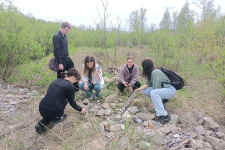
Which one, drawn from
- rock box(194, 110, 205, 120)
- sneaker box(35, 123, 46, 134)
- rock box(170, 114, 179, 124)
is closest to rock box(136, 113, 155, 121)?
rock box(170, 114, 179, 124)

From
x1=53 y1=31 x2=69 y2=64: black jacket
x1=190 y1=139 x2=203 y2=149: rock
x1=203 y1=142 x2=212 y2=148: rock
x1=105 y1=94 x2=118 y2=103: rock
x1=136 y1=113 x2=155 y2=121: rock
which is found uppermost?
x1=53 y1=31 x2=69 y2=64: black jacket

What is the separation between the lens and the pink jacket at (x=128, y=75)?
13.5 ft

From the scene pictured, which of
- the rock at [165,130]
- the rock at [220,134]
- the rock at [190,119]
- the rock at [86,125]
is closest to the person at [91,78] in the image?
the rock at [86,125]

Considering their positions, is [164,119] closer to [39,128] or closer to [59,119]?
[59,119]

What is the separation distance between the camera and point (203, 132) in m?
2.79

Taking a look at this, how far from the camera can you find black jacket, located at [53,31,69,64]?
3625 mm

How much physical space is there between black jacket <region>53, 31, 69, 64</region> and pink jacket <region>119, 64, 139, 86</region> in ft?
4.85

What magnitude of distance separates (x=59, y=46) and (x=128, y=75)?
1.83 meters

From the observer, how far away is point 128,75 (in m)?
4.21

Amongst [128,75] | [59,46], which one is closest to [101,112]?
[128,75]

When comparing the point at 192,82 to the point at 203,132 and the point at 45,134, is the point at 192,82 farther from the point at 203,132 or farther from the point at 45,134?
the point at 45,134

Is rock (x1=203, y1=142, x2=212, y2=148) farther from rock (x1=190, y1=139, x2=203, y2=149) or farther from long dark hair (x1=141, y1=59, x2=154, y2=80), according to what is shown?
long dark hair (x1=141, y1=59, x2=154, y2=80)

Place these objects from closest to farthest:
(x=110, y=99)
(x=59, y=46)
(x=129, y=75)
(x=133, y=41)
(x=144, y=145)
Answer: (x=144, y=145) < (x=59, y=46) < (x=110, y=99) < (x=129, y=75) < (x=133, y=41)

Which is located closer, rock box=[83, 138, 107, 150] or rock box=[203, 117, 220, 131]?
rock box=[83, 138, 107, 150]
